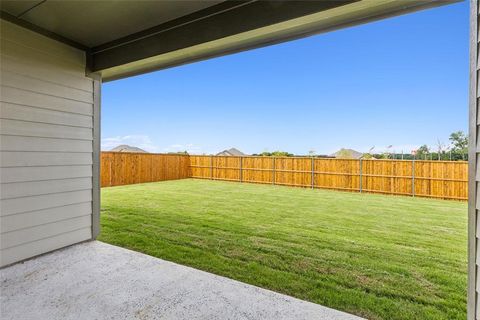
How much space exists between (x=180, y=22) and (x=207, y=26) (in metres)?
0.30

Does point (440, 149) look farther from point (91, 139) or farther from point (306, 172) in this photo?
point (91, 139)

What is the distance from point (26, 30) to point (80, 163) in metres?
1.35

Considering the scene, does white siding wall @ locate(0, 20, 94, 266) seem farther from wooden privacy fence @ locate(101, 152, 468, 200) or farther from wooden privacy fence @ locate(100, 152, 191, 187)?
wooden privacy fence @ locate(101, 152, 468, 200)

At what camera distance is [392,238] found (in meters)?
3.50

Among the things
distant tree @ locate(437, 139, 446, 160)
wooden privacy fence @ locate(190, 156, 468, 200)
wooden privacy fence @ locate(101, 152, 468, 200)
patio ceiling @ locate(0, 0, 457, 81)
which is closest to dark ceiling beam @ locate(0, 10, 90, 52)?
patio ceiling @ locate(0, 0, 457, 81)

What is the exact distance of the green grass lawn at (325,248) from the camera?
1.97 metres

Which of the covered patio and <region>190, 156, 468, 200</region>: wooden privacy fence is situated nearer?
the covered patio

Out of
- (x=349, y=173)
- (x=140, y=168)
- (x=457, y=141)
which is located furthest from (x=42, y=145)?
(x=457, y=141)

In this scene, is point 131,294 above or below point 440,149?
below

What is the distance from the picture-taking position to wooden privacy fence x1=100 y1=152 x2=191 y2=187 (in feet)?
29.2

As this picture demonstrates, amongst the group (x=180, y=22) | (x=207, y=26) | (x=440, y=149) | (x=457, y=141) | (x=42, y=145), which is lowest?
(x=42, y=145)

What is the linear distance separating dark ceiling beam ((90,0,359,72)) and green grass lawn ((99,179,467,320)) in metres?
1.99

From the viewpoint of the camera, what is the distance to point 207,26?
6.45 ft

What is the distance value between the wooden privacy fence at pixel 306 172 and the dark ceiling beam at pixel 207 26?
7309 mm
